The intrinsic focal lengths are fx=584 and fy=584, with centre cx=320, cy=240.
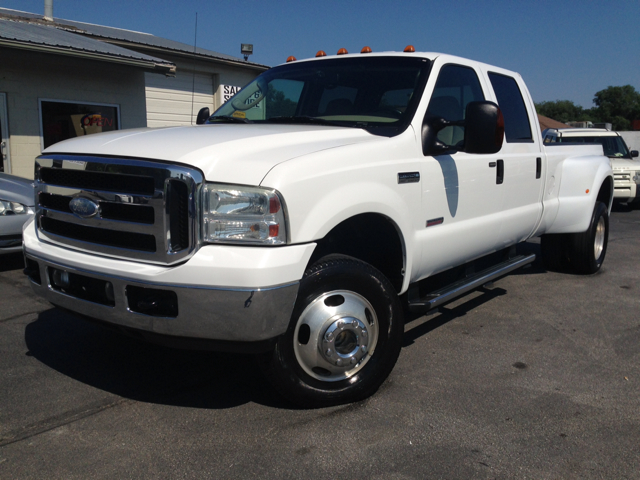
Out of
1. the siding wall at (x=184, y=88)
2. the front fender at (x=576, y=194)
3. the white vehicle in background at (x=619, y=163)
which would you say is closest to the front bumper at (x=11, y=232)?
the front fender at (x=576, y=194)

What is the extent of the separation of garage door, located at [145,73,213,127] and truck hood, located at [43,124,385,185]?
11180 mm

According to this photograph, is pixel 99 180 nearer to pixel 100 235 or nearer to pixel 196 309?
pixel 100 235

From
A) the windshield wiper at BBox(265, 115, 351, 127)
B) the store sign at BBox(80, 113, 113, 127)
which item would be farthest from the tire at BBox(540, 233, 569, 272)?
the store sign at BBox(80, 113, 113, 127)

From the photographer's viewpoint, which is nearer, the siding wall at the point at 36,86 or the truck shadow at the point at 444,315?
the truck shadow at the point at 444,315

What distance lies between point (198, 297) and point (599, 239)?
5479 millimetres

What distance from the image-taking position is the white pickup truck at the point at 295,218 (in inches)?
104

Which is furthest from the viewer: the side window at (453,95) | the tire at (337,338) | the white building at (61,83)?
the white building at (61,83)

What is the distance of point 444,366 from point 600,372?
3.25ft

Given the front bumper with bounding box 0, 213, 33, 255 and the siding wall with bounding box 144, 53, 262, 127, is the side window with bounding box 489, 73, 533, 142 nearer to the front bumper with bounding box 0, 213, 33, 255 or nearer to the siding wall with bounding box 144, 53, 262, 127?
the front bumper with bounding box 0, 213, 33, 255

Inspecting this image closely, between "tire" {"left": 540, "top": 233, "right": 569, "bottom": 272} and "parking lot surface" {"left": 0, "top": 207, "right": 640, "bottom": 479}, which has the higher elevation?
"tire" {"left": 540, "top": 233, "right": 569, "bottom": 272}

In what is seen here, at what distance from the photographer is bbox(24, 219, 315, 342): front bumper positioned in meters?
2.60

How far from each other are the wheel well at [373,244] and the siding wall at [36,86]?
880 centimetres

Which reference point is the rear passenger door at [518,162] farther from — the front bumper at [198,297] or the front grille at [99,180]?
the front grille at [99,180]

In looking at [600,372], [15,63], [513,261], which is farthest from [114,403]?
[15,63]
